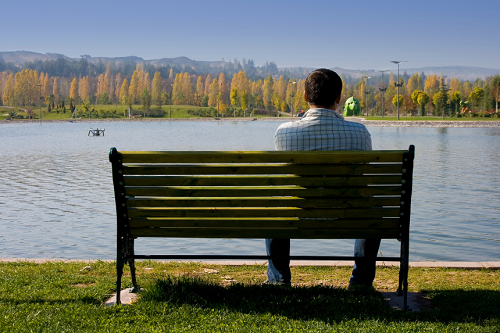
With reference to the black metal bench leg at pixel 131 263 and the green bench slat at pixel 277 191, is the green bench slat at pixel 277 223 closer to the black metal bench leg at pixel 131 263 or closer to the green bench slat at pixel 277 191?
the green bench slat at pixel 277 191

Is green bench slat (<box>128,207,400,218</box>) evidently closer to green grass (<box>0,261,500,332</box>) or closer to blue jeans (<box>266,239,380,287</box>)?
blue jeans (<box>266,239,380,287</box>)

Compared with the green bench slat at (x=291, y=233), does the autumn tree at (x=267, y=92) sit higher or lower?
higher

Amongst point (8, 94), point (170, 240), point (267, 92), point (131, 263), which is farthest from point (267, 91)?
point (131, 263)

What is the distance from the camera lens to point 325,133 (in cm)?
380

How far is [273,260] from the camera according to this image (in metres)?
4.15

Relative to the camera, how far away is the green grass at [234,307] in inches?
126

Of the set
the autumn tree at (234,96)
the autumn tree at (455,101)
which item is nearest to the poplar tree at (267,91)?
the autumn tree at (234,96)

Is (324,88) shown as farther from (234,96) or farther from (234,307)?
(234,96)

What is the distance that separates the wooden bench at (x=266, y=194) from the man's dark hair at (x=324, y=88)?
562 millimetres

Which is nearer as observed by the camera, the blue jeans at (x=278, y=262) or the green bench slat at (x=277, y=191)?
the green bench slat at (x=277, y=191)

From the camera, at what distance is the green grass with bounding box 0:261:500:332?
10.5 feet

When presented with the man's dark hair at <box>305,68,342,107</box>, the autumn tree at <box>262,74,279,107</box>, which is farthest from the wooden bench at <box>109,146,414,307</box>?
the autumn tree at <box>262,74,279,107</box>

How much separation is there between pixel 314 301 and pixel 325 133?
1178mm

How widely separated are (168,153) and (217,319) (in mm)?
1115
